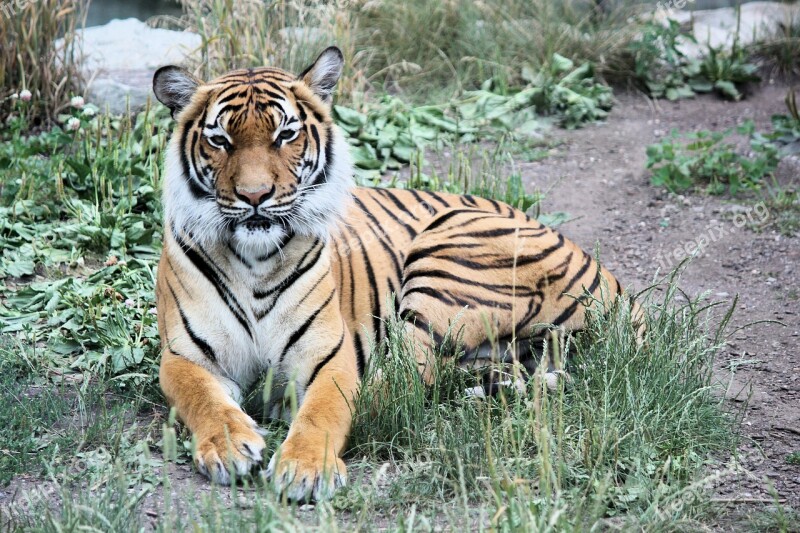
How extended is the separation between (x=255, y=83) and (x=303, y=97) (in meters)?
0.20

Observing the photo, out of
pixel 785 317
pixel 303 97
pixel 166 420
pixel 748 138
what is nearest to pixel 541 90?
pixel 748 138

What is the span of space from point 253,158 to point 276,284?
512 mm

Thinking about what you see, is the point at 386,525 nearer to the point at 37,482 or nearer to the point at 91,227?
the point at 37,482

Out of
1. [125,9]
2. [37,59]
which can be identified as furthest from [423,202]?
[125,9]

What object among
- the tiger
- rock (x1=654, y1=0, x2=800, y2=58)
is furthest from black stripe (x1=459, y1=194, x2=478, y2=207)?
rock (x1=654, y1=0, x2=800, y2=58)

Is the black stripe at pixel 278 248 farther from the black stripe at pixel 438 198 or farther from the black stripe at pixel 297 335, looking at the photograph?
the black stripe at pixel 438 198

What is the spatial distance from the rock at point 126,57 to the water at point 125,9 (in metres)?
2.75

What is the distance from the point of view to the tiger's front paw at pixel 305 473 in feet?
9.97

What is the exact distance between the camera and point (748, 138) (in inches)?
301

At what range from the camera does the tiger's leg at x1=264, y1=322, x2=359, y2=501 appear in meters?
3.05

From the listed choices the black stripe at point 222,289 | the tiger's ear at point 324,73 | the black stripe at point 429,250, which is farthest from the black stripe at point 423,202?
the black stripe at point 222,289

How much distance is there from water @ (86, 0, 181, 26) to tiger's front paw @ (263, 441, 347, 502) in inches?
368

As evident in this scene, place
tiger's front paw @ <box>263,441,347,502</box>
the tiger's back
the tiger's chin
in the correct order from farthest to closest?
the tiger's back, the tiger's chin, tiger's front paw @ <box>263,441,347,502</box>

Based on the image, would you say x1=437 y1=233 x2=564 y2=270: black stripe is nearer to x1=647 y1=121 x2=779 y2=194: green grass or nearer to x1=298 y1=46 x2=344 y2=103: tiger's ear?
x1=298 y1=46 x2=344 y2=103: tiger's ear
